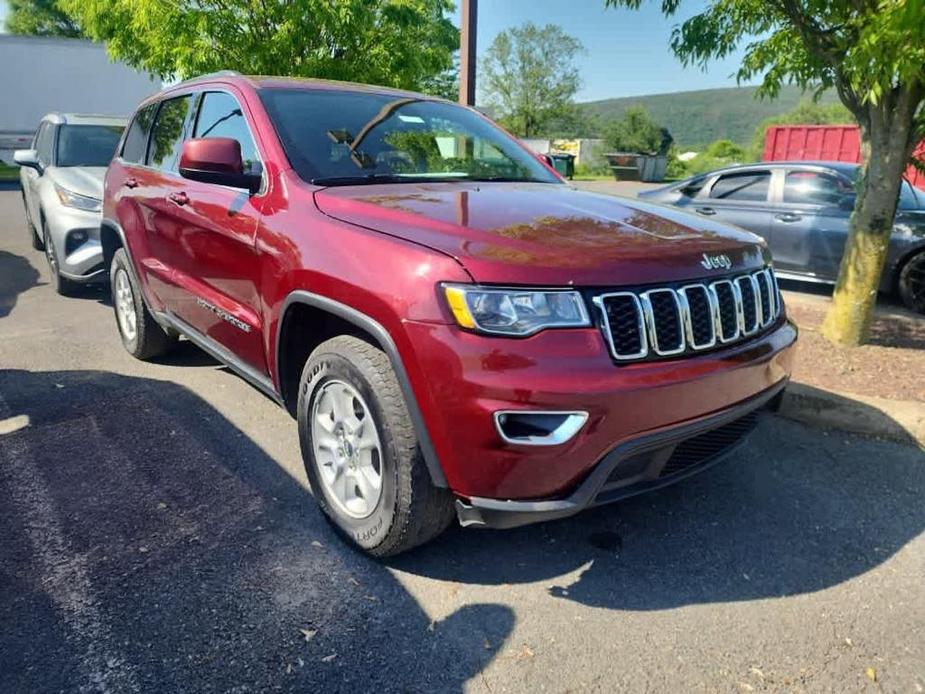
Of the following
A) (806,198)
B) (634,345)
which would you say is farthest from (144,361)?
(806,198)

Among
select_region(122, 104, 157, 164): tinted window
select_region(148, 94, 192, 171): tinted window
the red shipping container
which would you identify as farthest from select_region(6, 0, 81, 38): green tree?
select_region(148, 94, 192, 171): tinted window

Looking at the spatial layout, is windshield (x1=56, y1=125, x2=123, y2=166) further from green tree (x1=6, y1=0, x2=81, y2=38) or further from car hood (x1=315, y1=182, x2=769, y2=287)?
green tree (x1=6, y1=0, x2=81, y2=38)

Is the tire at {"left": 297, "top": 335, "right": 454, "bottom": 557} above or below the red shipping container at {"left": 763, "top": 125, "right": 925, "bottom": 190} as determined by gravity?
below

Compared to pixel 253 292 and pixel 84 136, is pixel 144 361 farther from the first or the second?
pixel 84 136

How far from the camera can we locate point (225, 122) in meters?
3.61

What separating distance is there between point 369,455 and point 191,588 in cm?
78

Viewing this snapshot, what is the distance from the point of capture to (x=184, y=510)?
3039 millimetres

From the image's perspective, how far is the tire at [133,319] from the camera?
15.5 feet

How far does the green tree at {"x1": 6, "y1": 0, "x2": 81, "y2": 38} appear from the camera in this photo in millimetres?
42188

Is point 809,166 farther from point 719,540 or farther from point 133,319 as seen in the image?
point 133,319

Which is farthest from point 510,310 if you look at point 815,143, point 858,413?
point 815,143

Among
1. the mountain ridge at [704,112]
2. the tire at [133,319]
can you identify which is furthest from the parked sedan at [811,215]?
the mountain ridge at [704,112]

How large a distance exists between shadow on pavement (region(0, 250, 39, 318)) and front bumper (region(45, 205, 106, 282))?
2.29 ft

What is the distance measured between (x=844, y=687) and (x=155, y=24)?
8.54m
